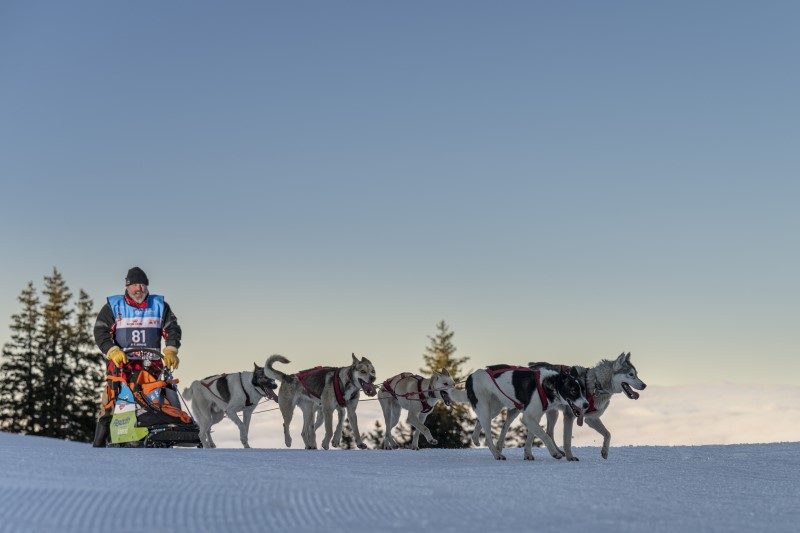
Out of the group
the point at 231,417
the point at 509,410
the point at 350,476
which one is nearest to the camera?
the point at 350,476

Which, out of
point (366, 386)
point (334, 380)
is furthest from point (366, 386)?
point (334, 380)

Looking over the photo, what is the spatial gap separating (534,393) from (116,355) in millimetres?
5392

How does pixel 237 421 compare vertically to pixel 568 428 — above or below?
above

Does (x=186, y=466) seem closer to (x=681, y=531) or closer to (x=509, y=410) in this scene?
(x=681, y=531)

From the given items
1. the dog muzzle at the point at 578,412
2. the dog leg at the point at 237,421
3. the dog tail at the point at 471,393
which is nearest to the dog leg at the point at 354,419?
the dog leg at the point at 237,421

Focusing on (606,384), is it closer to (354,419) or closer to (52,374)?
(354,419)

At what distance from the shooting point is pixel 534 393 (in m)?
13.6

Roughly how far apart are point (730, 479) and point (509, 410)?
535 cm

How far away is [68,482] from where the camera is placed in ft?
25.0

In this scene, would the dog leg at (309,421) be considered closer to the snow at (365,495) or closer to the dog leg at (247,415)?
the dog leg at (247,415)

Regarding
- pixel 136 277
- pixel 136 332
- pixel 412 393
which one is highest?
pixel 136 277

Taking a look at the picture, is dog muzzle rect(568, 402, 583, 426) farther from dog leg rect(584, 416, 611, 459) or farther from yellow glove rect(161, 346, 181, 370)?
yellow glove rect(161, 346, 181, 370)

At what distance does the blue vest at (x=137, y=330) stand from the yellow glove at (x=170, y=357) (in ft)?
0.70

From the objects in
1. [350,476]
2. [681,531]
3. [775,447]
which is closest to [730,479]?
[350,476]
